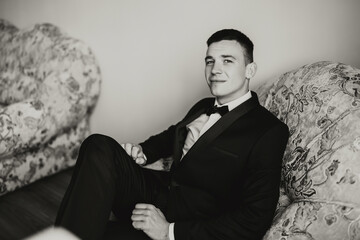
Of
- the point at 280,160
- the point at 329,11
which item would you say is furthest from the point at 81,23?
the point at 280,160

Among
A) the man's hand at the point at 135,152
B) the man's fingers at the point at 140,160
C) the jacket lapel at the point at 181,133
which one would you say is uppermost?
the jacket lapel at the point at 181,133

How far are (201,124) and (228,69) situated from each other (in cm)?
31

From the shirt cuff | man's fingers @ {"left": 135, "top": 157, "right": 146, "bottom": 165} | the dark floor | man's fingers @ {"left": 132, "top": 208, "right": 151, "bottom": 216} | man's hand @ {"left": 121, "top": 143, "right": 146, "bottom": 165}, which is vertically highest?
man's hand @ {"left": 121, "top": 143, "right": 146, "bottom": 165}

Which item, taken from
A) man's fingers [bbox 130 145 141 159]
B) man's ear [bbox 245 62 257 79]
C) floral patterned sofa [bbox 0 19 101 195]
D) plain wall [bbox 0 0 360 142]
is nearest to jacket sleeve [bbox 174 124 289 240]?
man's ear [bbox 245 62 257 79]

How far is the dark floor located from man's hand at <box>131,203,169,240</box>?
98cm

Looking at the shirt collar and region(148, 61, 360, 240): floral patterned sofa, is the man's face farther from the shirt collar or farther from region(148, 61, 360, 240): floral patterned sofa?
region(148, 61, 360, 240): floral patterned sofa

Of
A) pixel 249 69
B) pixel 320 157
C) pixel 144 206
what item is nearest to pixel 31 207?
pixel 144 206

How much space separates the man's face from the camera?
1481mm

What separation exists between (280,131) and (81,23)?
220 centimetres

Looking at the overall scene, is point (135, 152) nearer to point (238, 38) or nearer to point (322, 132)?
point (238, 38)

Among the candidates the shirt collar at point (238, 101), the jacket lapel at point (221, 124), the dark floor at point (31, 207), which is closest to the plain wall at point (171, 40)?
the shirt collar at point (238, 101)

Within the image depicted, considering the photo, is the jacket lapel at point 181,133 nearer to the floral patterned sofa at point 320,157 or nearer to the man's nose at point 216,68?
the man's nose at point 216,68

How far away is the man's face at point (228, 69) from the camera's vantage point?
148 cm

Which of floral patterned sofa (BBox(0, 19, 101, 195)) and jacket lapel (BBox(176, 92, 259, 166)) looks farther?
floral patterned sofa (BBox(0, 19, 101, 195))
